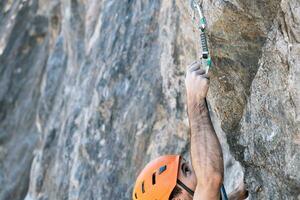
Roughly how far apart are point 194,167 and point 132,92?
4929 millimetres

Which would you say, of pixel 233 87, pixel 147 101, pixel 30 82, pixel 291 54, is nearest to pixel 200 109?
pixel 233 87

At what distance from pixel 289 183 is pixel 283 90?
0.63m

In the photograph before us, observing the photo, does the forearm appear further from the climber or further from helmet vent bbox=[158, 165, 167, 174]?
helmet vent bbox=[158, 165, 167, 174]

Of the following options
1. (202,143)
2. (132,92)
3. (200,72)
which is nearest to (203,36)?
(200,72)

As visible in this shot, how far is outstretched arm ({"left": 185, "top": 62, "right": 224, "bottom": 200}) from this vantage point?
5016mm

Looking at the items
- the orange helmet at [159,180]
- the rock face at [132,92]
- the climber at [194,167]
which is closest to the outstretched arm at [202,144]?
the climber at [194,167]

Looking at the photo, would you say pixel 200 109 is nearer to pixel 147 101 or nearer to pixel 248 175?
pixel 248 175

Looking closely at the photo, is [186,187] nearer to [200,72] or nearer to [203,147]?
[203,147]

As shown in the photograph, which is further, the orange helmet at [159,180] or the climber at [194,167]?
the orange helmet at [159,180]

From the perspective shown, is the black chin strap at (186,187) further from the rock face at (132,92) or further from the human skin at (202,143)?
the rock face at (132,92)

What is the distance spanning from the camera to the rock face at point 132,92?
499 cm

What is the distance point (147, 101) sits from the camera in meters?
9.70

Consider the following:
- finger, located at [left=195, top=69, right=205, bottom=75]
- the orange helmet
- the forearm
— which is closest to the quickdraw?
finger, located at [left=195, top=69, right=205, bottom=75]

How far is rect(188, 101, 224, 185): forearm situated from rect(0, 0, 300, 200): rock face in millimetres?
342
